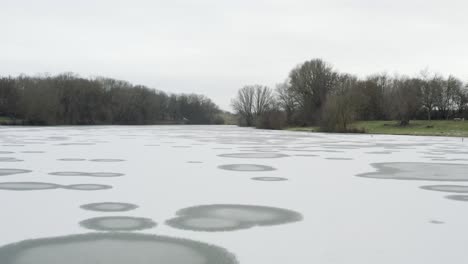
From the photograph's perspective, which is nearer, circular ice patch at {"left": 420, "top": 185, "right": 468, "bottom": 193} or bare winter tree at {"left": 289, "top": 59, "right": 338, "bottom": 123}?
circular ice patch at {"left": 420, "top": 185, "right": 468, "bottom": 193}

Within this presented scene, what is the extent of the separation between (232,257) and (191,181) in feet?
16.1

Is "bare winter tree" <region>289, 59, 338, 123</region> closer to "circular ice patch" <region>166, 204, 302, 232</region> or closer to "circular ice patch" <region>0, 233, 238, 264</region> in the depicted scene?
"circular ice patch" <region>166, 204, 302, 232</region>

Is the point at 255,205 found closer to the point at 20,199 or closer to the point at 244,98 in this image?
the point at 20,199

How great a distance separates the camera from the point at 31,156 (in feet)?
45.0

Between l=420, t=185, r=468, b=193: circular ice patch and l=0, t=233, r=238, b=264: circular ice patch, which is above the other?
l=0, t=233, r=238, b=264: circular ice patch

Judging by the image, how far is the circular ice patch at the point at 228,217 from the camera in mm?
5344

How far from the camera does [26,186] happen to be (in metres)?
8.05

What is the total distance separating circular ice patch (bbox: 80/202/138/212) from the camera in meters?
6.16

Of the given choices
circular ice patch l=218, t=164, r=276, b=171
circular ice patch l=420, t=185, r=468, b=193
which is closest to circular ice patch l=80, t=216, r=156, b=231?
circular ice patch l=420, t=185, r=468, b=193

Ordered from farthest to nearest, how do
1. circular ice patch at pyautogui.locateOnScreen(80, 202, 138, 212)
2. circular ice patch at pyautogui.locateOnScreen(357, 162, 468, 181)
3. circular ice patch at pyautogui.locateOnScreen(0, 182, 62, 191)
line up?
circular ice patch at pyautogui.locateOnScreen(357, 162, 468, 181) < circular ice patch at pyautogui.locateOnScreen(0, 182, 62, 191) < circular ice patch at pyautogui.locateOnScreen(80, 202, 138, 212)

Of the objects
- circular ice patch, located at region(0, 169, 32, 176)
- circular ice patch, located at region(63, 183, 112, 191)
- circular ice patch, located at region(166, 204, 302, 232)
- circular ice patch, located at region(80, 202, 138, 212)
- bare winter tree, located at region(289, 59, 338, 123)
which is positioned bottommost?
circular ice patch, located at region(166, 204, 302, 232)

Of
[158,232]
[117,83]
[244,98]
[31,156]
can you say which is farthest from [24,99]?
[158,232]

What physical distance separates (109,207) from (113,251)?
2128 millimetres

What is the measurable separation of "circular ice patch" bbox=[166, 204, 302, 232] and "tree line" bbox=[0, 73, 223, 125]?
2231 inches
